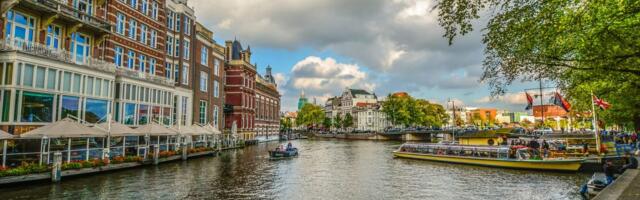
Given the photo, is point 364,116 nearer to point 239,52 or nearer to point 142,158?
point 239,52

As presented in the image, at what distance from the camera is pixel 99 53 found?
115 ft

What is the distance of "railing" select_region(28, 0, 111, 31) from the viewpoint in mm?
28156

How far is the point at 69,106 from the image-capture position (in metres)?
28.5

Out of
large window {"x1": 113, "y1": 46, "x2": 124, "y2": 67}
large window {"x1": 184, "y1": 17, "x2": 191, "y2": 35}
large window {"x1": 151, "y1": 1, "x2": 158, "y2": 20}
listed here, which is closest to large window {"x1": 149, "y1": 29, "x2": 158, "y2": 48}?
large window {"x1": 151, "y1": 1, "x2": 158, "y2": 20}

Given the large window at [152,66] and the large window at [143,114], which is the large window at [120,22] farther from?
the large window at [143,114]

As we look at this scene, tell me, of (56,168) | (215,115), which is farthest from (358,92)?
(56,168)

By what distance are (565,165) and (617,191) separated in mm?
18413

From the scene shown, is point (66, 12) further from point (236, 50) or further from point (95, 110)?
point (236, 50)

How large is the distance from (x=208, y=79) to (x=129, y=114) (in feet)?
76.4

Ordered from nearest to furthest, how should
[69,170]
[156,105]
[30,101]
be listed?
[69,170] → [30,101] → [156,105]

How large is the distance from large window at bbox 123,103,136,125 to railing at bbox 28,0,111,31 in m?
7.25

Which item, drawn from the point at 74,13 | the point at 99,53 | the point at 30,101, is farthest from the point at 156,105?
the point at 30,101

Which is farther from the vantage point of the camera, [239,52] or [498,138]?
[239,52]

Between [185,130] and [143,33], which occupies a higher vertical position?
[143,33]
